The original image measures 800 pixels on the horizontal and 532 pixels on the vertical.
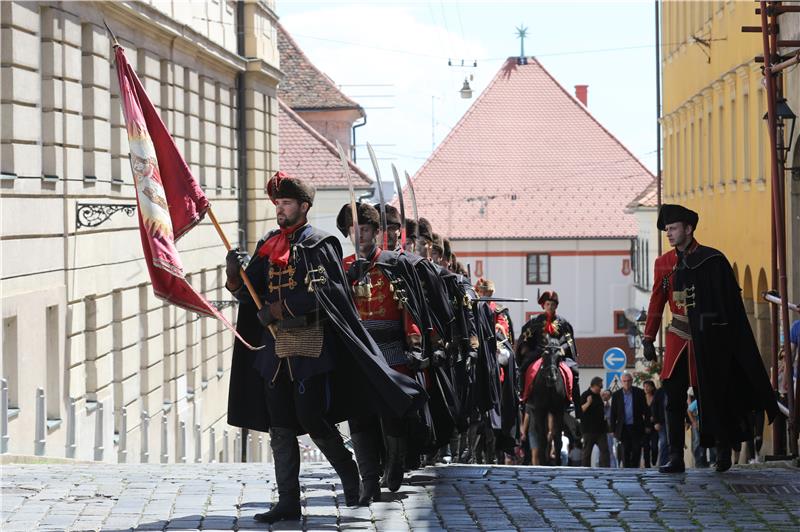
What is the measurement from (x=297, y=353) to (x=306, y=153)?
1643 inches

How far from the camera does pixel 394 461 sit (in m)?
11.1

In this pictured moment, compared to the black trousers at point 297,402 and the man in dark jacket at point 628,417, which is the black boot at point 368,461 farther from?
the man in dark jacket at point 628,417

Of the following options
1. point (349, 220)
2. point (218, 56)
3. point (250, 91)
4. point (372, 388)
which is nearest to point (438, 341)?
point (349, 220)

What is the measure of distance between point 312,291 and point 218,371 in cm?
2338

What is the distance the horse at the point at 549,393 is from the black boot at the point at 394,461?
918 cm

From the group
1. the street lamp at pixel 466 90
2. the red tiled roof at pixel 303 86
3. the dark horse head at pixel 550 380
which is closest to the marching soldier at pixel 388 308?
the dark horse head at pixel 550 380

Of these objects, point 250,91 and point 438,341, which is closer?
point 438,341

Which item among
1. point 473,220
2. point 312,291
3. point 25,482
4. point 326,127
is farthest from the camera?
point 473,220

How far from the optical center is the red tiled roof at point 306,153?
50.7 metres

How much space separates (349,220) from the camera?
1109 centimetres

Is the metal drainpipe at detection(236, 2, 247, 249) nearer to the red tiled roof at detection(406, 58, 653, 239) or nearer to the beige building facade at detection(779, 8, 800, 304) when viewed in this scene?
the beige building facade at detection(779, 8, 800, 304)

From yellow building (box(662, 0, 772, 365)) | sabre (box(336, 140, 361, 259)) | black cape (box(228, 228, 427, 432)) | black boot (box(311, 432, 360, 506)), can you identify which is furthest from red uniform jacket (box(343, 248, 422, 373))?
yellow building (box(662, 0, 772, 365))

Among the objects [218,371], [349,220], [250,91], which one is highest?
[250,91]

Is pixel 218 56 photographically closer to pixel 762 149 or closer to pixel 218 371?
pixel 218 371
